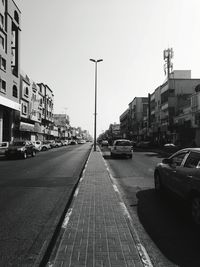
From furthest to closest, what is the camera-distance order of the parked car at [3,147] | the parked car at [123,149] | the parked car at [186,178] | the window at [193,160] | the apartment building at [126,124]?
the apartment building at [126,124] → the parked car at [3,147] → the parked car at [123,149] → the window at [193,160] → the parked car at [186,178]

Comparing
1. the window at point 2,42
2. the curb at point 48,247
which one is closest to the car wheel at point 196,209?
the curb at point 48,247

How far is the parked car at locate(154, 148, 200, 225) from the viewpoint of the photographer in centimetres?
606

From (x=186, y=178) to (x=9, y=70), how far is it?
4089 cm

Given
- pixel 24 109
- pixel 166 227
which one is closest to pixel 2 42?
pixel 24 109

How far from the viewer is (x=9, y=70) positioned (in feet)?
142

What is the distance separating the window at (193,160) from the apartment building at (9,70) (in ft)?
113

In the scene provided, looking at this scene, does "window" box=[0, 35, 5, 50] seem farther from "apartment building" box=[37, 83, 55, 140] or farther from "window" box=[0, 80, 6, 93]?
"apartment building" box=[37, 83, 55, 140]

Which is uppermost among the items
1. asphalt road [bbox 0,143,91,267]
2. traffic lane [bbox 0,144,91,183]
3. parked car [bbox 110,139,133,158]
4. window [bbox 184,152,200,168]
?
window [bbox 184,152,200,168]

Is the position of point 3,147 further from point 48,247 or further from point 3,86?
point 48,247

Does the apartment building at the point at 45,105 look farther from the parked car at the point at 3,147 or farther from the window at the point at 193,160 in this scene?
the window at the point at 193,160

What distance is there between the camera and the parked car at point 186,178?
19.9ft

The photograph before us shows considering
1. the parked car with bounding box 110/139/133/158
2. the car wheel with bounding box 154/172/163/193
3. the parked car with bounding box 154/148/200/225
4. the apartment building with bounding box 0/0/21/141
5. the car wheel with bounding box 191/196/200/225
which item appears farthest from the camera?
the apartment building with bounding box 0/0/21/141

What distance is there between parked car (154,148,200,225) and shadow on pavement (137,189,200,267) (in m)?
0.38

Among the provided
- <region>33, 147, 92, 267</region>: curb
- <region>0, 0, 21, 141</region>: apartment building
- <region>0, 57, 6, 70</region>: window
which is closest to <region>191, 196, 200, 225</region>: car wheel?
<region>33, 147, 92, 267</region>: curb
